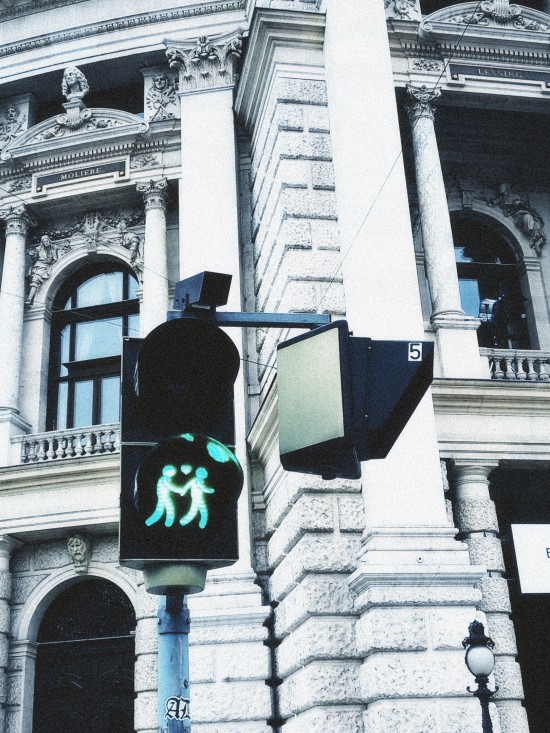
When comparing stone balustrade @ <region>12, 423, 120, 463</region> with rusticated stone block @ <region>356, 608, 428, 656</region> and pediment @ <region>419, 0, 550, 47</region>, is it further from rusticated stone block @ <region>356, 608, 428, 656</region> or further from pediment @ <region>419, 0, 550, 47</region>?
pediment @ <region>419, 0, 550, 47</region>

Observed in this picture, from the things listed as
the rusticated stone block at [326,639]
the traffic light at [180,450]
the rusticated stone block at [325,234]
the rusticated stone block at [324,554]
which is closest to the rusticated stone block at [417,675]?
the rusticated stone block at [326,639]

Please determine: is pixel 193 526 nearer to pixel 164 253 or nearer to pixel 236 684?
pixel 236 684

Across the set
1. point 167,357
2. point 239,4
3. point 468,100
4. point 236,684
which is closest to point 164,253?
point 239,4

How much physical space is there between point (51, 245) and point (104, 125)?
2.61 meters

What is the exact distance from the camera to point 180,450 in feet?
9.56

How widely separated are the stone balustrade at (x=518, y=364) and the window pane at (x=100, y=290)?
7590 mm

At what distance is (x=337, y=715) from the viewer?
29.7 ft

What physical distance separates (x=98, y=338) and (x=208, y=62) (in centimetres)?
565

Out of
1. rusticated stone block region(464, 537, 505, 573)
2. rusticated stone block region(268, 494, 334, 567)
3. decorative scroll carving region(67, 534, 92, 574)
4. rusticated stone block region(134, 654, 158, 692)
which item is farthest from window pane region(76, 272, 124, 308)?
rusticated stone block region(464, 537, 505, 573)

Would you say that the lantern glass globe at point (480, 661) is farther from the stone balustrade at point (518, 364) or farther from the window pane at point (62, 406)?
the window pane at point (62, 406)

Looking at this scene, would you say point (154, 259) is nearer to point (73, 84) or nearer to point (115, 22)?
point (73, 84)

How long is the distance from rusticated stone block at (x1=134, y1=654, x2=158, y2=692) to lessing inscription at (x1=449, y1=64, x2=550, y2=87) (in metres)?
11.1

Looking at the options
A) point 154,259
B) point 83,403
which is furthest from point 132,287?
point 83,403

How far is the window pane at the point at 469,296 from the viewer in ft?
52.2
